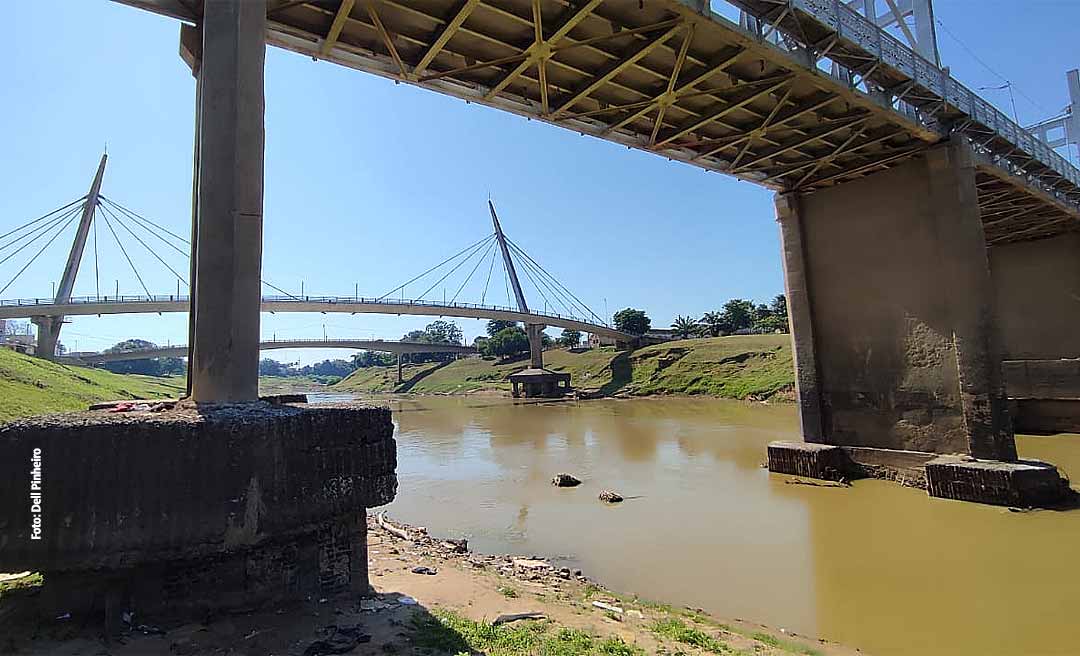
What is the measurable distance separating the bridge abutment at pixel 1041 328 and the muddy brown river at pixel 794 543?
7.09 ft

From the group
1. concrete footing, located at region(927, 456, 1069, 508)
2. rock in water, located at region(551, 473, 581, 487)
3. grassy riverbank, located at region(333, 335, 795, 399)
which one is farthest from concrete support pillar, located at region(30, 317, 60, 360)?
concrete footing, located at region(927, 456, 1069, 508)

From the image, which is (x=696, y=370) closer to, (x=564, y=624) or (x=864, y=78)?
(x=864, y=78)

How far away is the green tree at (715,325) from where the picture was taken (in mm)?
82869

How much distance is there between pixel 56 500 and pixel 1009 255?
3180 centimetres

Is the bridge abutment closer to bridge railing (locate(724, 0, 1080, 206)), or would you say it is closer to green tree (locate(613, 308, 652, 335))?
bridge railing (locate(724, 0, 1080, 206))

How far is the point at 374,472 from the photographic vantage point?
14.8 ft

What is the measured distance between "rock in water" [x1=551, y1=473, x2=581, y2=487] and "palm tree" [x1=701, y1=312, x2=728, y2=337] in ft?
226

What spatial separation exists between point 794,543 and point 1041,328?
21.7m

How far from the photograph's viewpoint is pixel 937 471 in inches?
460

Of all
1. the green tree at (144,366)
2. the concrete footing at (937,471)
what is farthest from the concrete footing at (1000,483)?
the green tree at (144,366)

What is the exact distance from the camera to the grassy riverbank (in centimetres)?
4700

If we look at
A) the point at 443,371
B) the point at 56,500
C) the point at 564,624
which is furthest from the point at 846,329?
the point at 443,371

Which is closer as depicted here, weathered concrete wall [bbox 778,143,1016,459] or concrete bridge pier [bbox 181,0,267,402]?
concrete bridge pier [bbox 181,0,267,402]

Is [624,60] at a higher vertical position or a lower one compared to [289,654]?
higher
